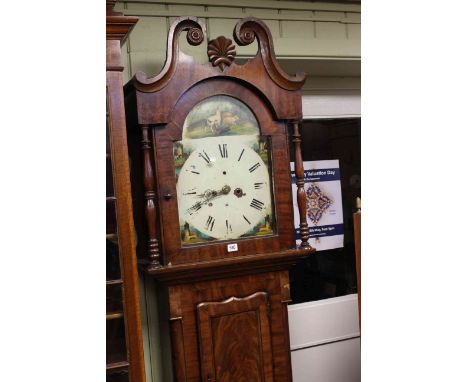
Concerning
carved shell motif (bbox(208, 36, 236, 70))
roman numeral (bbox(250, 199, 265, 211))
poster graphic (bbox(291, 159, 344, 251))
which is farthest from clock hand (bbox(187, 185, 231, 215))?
poster graphic (bbox(291, 159, 344, 251))

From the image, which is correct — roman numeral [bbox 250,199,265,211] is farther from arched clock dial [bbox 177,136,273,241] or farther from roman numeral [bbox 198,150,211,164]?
roman numeral [bbox 198,150,211,164]

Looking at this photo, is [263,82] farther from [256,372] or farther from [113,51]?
[256,372]

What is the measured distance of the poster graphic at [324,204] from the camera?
2920 millimetres

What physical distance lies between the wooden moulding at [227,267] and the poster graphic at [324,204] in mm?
691

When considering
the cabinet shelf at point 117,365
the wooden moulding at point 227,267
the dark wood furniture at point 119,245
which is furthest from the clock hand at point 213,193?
the cabinet shelf at point 117,365

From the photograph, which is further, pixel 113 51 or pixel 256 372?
pixel 256 372

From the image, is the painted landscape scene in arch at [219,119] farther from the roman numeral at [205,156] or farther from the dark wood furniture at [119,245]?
the dark wood furniture at [119,245]

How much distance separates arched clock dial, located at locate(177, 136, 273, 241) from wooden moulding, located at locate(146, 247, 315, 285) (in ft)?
0.31

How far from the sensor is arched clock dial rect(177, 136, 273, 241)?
6.89 feet

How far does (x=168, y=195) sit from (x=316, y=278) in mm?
1172

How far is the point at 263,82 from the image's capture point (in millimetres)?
2176

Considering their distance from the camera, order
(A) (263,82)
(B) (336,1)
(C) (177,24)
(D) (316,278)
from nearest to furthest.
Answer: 1. (C) (177,24)
2. (A) (263,82)
3. (B) (336,1)
4. (D) (316,278)

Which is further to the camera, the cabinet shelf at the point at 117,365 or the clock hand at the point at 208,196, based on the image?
the clock hand at the point at 208,196
